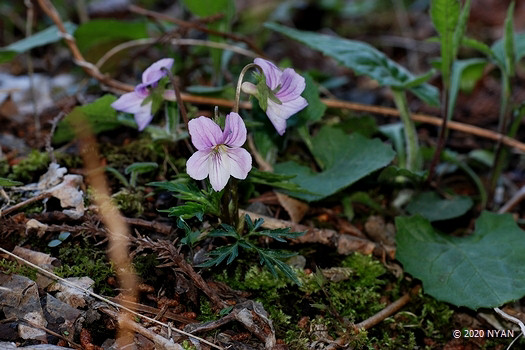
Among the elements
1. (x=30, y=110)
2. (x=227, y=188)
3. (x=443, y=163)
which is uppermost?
(x=227, y=188)

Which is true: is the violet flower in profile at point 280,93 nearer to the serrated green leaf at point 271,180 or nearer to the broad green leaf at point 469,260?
the serrated green leaf at point 271,180

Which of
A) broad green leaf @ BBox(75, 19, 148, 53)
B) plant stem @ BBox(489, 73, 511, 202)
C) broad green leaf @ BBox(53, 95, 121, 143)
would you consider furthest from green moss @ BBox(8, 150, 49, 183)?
plant stem @ BBox(489, 73, 511, 202)

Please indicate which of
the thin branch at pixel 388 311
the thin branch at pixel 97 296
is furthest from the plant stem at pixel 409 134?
the thin branch at pixel 97 296

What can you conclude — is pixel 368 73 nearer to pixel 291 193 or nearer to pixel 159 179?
pixel 291 193

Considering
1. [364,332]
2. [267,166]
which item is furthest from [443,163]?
[364,332]

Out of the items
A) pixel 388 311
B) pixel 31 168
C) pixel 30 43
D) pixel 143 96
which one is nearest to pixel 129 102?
pixel 143 96

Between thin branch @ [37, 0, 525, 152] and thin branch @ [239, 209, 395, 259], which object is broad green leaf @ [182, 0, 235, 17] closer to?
thin branch @ [37, 0, 525, 152]

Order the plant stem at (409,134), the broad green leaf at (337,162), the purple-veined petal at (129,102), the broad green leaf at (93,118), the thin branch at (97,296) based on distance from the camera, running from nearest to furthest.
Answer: the thin branch at (97,296) → the purple-veined petal at (129,102) → the broad green leaf at (337,162) → the broad green leaf at (93,118) → the plant stem at (409,134)
